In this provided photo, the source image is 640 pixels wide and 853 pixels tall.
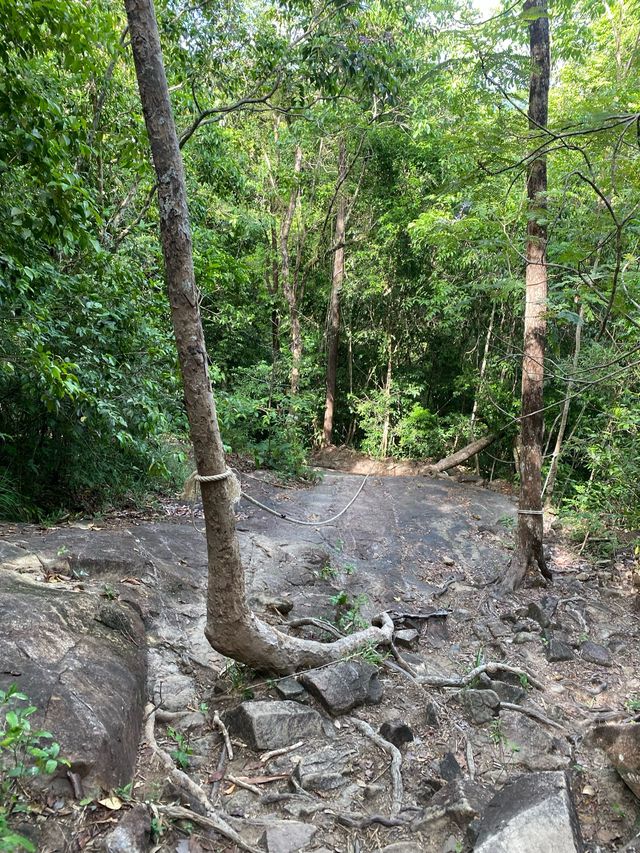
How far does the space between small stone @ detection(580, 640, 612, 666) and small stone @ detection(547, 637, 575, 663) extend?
114mm

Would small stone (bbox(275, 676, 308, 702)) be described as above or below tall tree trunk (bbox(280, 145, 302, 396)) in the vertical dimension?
below

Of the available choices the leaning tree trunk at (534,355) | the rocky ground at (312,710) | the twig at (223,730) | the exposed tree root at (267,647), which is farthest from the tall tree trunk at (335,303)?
the twig at (223,730)

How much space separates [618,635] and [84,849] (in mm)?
4731

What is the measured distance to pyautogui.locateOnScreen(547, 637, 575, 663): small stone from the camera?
14.8ft

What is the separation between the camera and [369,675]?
355cm

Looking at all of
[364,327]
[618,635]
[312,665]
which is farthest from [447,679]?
[364,327]

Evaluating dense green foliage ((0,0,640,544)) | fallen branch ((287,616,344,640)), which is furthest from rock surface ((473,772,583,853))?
dense green foliage ((0,0,640,544))

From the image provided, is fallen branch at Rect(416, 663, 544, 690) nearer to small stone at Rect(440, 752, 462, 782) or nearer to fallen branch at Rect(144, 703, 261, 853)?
small stone at Rect(440, 752, 462, 782)

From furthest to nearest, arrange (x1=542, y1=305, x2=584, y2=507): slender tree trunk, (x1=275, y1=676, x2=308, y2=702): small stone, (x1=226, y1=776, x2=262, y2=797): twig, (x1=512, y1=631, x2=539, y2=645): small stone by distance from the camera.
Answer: (x1=542, y1=305, x2=584, y2=507): slender tree trunk < (x1=512, y1=631, x2=539, y2=645): small stone < (x1=275, y1=676, x2=308, y2=702): small stone < (x1=226, y1=776, x2=262, y2=797): twig

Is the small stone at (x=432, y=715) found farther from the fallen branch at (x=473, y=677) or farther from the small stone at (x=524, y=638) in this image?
the small stone at (x=524, y=638)

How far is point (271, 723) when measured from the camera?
2.94 meters

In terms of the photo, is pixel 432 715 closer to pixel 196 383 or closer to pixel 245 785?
pixel 245 785

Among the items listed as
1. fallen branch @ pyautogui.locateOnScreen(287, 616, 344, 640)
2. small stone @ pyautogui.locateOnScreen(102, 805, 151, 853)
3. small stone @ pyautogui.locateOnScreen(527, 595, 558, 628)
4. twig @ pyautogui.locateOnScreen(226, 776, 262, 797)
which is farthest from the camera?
small stone @ pyautogui.locateOnScreen(527, 595, 558, 628)

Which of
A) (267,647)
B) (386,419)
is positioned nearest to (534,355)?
(267,647)
